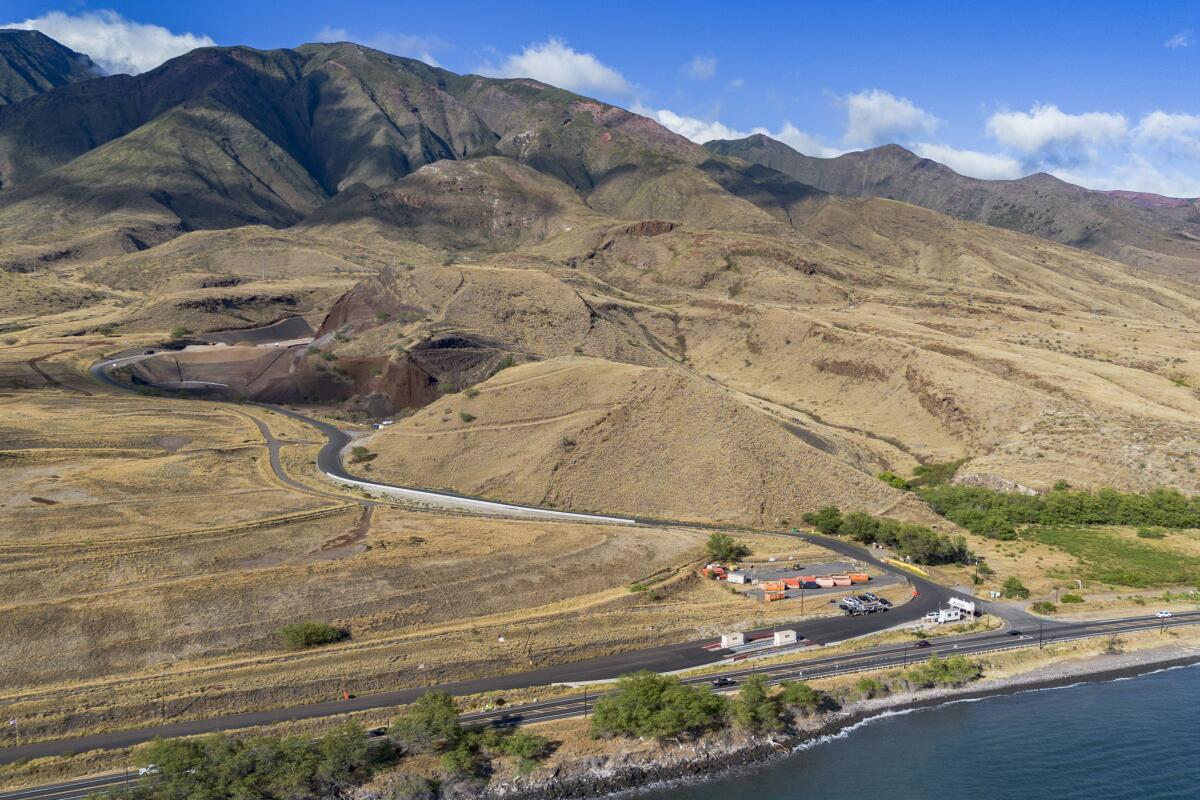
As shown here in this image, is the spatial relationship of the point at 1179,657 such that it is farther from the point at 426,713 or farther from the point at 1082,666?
the point at 426,713

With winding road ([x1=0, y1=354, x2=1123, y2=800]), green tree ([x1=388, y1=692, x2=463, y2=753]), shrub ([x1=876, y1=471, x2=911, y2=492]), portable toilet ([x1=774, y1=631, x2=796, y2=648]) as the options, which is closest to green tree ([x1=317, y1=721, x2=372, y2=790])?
green tree ([x1=388, y1=692, x2=463, y2=753])

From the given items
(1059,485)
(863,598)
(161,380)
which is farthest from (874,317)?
(161,380)

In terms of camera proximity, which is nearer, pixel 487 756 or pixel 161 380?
pixel 487 756

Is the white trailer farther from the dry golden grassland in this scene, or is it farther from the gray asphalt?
the dry golden grassland

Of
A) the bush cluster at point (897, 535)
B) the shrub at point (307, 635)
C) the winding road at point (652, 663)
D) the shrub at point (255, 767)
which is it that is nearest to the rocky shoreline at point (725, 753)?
the winding road at point (652, 663)

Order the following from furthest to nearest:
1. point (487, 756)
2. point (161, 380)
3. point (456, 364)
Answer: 1. point (161, 380)
2. point (456, 364)
3. point (487, 756)

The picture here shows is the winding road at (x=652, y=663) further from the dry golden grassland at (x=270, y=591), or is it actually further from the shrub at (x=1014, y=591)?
the shrub at (x=1014, y=591)

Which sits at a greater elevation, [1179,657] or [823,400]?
[823,400]

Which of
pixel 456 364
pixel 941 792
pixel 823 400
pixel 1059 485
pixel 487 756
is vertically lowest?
pixel 941 792
